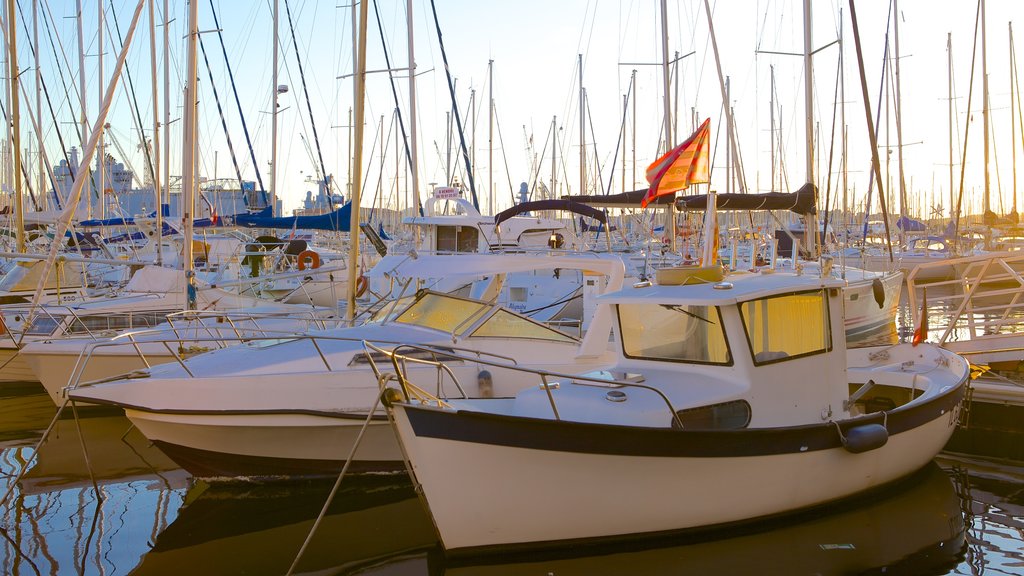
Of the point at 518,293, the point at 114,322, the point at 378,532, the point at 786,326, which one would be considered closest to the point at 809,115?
the point at 518,293

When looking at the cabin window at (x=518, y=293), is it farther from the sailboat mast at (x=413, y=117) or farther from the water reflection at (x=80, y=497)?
the water reflection at (x=80, y=497)

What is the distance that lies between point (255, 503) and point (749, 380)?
5.37m

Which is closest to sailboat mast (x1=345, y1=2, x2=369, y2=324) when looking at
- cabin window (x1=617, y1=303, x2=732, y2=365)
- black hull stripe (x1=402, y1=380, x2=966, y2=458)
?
cabin window (x1=617, y1=303, x2=732, y2=365)

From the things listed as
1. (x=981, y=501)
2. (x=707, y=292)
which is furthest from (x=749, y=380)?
(x=981, y=501)

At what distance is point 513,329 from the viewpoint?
11023mm

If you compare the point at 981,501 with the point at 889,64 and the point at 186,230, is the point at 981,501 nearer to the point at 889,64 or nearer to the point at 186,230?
A: the point at 186,230

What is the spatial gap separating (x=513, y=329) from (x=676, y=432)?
14.0ft

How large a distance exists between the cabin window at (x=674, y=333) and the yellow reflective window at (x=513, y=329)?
105 inches

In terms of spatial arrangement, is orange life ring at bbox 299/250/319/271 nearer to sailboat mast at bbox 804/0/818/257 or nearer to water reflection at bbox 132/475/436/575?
water reflection at bbox 132/475/436/575

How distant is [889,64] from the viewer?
32812mm

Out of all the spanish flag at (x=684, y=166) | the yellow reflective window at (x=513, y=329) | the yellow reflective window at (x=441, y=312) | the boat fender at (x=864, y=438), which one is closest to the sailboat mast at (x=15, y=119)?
the yellow reflective window at (x=441, y=312)

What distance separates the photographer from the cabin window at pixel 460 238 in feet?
66.3

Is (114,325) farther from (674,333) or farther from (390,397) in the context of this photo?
(674,333)

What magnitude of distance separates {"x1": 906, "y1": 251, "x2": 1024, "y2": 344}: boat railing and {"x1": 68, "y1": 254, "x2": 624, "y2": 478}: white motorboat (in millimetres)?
5130
